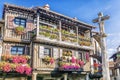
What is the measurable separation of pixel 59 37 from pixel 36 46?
2942mm

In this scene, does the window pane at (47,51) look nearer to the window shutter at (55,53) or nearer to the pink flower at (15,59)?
the window shutter at (55,53)

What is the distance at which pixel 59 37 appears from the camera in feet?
67.3

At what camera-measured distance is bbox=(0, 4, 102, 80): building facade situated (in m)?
17.9

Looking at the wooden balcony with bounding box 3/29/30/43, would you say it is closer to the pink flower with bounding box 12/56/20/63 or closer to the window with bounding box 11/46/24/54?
the window with bounding box 11/46/24/54

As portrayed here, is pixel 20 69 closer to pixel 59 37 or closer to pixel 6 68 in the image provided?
pixel 6 68

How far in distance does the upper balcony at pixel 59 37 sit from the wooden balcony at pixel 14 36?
4.08 feet

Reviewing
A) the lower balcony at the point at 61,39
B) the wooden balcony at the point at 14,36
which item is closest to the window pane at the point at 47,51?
the lower balcony at the point at 61,39

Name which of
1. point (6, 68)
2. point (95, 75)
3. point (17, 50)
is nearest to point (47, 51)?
point (17, 50)

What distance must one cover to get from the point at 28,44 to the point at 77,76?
8208mm

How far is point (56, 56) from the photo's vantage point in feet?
67.9

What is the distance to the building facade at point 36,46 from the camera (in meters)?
17.9

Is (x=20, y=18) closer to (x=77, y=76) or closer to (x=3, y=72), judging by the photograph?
(x=3, y=72)


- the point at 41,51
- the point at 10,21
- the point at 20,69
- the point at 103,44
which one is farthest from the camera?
the point at 41,51

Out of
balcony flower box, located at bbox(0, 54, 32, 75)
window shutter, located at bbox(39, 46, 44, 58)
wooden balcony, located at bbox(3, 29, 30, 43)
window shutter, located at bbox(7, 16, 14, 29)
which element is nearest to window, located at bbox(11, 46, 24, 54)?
wooden balcony, located at bbox(3, 29, 30, 43)
